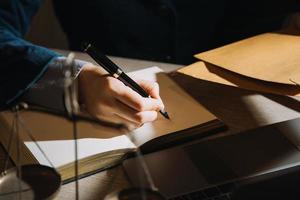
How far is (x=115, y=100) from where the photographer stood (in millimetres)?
767

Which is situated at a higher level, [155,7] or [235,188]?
[155,7]

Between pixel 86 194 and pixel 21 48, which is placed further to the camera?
pixel 21 48

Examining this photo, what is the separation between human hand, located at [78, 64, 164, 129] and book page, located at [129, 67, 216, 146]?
2 cm

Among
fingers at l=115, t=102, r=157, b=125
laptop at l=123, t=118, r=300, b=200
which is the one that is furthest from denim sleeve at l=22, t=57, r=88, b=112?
laptop at l=123, t=118, r=300, b=200

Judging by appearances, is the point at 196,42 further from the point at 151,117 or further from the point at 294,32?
the point at 151,117

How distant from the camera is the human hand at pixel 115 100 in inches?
29.5

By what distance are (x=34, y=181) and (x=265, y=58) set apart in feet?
1.85

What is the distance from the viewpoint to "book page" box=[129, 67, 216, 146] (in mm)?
750

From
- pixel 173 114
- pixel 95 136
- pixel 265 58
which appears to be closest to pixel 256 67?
pixel 265 58

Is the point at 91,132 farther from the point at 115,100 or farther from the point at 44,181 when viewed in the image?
the point at 44,181

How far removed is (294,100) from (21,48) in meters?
0.51

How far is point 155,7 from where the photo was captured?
1179 millimetres

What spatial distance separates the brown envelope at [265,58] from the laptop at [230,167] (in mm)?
132

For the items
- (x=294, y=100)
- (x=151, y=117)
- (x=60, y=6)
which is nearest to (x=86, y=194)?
(x=151, y=117)
